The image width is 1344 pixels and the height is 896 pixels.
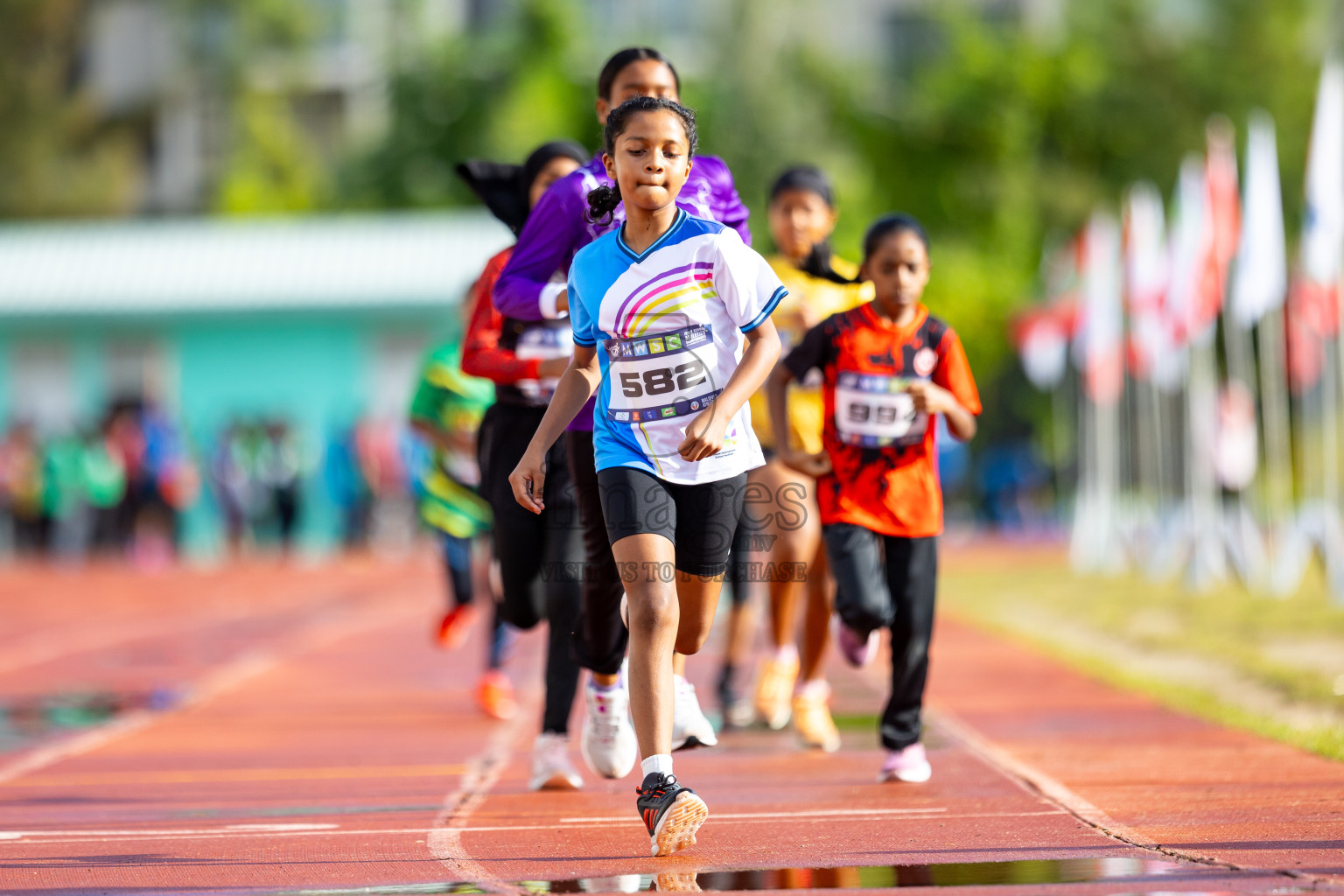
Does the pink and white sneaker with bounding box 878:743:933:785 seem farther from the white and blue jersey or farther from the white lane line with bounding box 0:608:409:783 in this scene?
the white lane line with bounding box 0:608:409:783

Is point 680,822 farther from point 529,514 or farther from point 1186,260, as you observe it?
point 1186,260

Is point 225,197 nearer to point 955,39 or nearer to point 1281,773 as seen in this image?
point 955,39

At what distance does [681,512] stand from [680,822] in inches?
32.5

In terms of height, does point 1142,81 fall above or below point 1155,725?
above

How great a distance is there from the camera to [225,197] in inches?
1967

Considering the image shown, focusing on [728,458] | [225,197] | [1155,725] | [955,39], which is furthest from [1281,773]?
[225,197]

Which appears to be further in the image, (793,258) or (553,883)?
(793,258)

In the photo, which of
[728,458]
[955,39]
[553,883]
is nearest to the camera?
[553,883]

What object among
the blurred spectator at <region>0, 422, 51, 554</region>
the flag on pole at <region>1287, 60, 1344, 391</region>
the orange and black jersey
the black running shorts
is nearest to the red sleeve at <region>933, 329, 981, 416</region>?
the orange and black jersey

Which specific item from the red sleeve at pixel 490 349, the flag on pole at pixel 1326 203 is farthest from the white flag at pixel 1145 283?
the red sleeve at pixel 490 349

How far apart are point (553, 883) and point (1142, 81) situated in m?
41.1

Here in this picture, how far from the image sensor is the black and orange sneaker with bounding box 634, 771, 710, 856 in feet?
14.6

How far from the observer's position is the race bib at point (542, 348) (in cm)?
586

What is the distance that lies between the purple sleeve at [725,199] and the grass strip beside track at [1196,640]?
2715mm
